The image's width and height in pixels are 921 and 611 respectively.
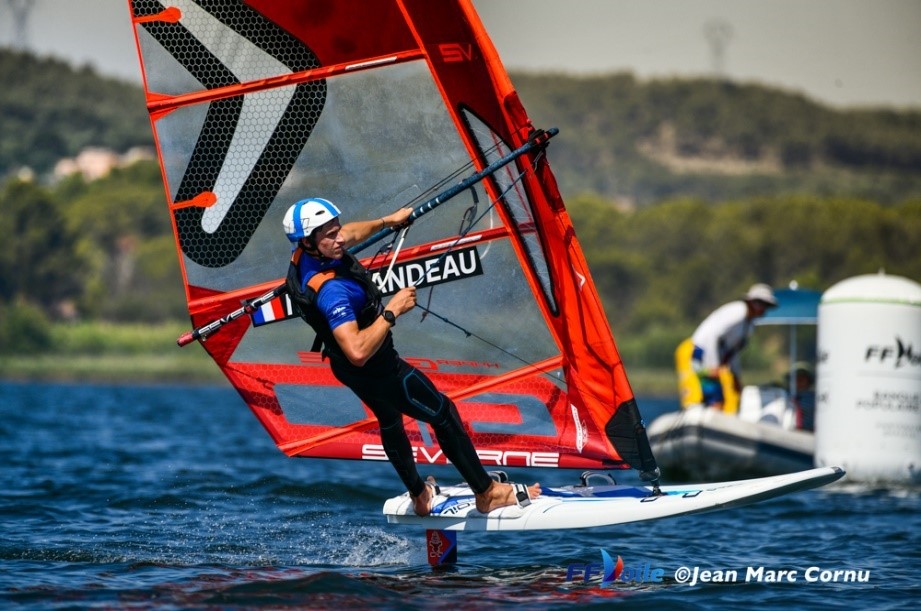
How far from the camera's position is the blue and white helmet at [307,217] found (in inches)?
267

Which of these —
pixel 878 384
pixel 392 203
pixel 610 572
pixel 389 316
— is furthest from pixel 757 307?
pixel 389 316

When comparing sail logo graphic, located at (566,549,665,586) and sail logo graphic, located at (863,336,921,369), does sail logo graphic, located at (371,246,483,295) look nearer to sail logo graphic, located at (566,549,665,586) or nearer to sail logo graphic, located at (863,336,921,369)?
sail logo graphic, located at (566,549,665,586)

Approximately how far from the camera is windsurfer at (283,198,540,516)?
6.77 m

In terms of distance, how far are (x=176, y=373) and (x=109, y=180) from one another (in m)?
31.7

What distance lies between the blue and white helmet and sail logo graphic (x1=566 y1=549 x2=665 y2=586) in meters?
2.36

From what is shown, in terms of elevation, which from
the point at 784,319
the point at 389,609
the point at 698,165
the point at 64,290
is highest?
the point at 698,165

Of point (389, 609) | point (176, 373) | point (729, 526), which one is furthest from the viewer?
point (176, 373)

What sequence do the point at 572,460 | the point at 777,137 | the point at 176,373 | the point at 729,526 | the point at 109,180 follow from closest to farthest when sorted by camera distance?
the point at 572,460 → the point at 729,526 → the point at 176,373 → the point at 109,180 → the point at 777,137

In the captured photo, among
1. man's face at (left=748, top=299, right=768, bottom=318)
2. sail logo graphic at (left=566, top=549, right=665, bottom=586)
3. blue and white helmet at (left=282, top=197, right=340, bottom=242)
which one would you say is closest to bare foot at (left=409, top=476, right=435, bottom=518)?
sail logo graphic at (left=566, top=549, right=665, bottom=586)

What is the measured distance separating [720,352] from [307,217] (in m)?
7.34

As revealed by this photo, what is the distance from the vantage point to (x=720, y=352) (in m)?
13.3

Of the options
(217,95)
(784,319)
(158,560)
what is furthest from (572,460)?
(784,319)

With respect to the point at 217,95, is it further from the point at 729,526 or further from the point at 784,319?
the point at 784,319

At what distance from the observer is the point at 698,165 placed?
136625 millimetres
